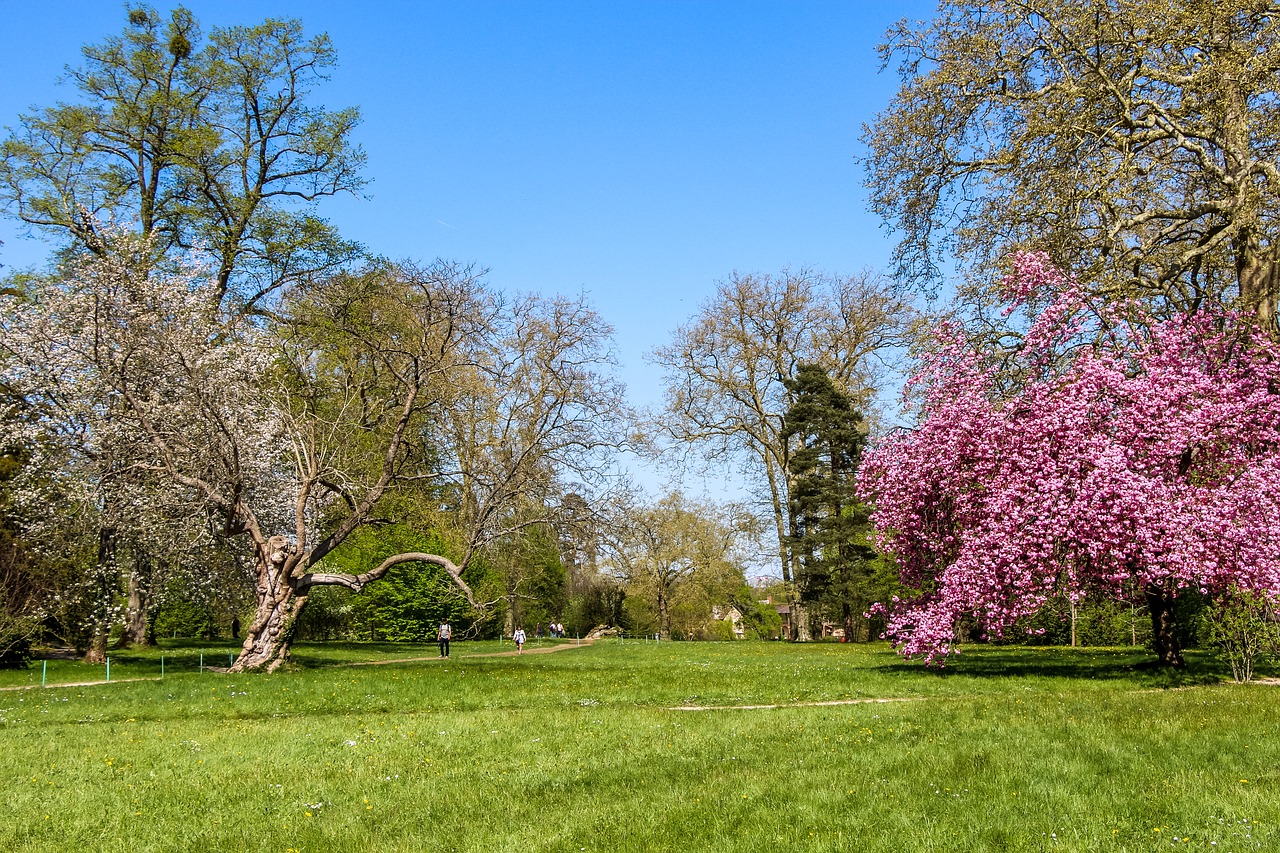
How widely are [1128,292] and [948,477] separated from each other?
4586 mm

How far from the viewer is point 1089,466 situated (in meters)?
14.9

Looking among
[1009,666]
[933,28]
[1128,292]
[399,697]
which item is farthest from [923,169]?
[399,697]

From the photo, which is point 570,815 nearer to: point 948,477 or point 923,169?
point 948,477

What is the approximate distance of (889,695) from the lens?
45.7 feet

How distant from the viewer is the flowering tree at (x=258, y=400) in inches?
779

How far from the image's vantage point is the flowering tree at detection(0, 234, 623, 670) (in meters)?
19.8

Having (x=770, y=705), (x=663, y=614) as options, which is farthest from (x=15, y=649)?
(x=663, y=614)

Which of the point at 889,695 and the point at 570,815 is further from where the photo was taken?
the point at 889,695

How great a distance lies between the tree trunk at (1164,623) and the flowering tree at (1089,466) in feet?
0.15

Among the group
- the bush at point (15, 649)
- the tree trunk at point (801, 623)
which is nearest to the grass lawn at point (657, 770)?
the bush at point (15, 649)

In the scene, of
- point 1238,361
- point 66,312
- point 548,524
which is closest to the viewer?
point 1238,361

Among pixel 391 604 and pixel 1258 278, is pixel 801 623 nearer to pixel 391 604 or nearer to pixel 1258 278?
pixel 391 604

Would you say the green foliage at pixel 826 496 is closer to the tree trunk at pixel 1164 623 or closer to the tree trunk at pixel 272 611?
the tree trunk at pixel 1164 623

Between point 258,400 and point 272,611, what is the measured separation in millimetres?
5838
